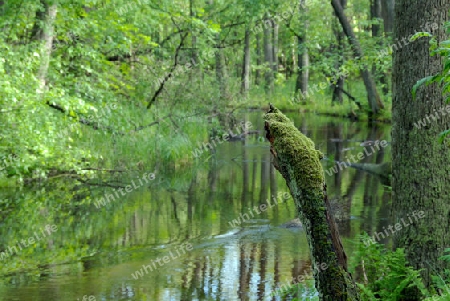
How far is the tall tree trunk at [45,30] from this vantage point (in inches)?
555

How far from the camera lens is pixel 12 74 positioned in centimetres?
1255

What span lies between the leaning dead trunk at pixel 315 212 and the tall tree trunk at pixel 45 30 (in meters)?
10.1

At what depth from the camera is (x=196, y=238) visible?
10562 mm

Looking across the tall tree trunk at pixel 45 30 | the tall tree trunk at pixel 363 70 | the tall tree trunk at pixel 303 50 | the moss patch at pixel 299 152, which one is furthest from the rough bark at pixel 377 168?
the moss patch at pixel 299 152

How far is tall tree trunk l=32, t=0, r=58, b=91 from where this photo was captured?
14.1m

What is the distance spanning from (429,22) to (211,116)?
1424 centimetres

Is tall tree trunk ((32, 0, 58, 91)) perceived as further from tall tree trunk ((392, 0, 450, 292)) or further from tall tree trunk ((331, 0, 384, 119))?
tall tree trunk ((331, 0, 384, 119))

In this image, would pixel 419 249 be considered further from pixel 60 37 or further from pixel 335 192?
pixel 60 37

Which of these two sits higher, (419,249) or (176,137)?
(176,137)

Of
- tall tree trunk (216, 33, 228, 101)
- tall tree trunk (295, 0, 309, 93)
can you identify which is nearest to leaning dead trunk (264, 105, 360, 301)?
tall tree trunk (216, 33, 228, 101)

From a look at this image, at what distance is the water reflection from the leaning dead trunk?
2.68 meters

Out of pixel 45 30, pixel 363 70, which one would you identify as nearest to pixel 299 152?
pixel 45 30

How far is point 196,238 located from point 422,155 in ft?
17.0

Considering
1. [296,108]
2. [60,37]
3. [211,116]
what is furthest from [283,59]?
[60,37]
